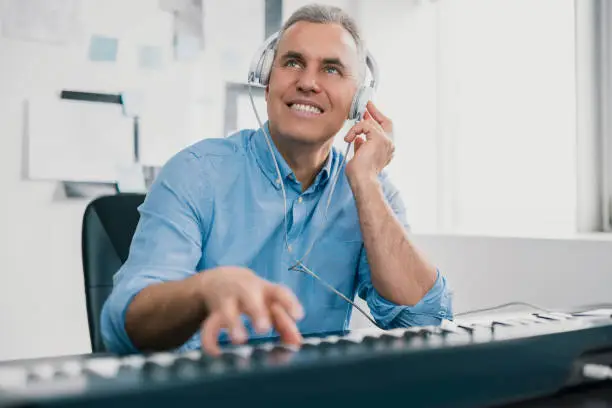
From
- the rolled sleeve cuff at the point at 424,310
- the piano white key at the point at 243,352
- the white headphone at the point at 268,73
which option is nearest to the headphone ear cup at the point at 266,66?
the white headphone at the point at 268,73

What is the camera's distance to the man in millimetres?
1032

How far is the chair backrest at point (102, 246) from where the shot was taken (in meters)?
1.20

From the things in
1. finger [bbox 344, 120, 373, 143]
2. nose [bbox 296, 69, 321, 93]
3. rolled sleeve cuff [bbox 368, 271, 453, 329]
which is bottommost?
rolled sleeve cuff [bbox 368, 271, 453, 329]

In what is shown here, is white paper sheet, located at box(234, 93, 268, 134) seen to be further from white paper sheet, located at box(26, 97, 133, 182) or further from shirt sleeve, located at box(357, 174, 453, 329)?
shirt sleeve, located at box(357, 174, 453, 329)

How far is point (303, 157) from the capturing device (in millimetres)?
1241

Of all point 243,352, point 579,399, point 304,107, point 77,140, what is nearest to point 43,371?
point 243,352

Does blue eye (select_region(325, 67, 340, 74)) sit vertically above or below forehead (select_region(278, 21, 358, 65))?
below

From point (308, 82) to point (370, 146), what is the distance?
0.18 metres

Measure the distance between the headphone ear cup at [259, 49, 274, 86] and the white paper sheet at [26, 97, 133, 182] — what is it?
100 centimetres

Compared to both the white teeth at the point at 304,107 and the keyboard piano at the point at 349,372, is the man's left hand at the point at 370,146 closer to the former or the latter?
the white teeth at the point at 304,107

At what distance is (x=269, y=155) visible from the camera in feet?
3.96

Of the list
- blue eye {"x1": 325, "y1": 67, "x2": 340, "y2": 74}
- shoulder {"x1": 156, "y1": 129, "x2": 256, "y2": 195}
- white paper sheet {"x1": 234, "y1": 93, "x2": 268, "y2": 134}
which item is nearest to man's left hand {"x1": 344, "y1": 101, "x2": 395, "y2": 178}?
blue eye {"x1": 325, "y1": 67, "x2": 340, "y2": 74}

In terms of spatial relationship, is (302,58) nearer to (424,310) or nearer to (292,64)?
(292,64)

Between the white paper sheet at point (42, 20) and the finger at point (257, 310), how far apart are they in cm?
175
